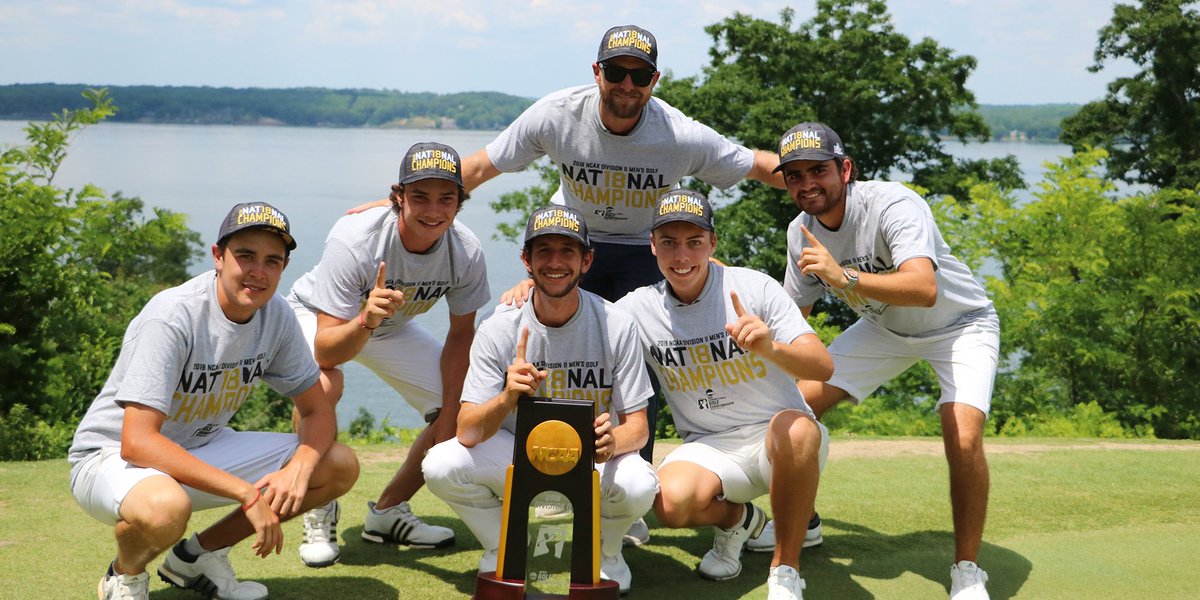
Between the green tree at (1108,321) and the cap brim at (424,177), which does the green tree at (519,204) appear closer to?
the green tree at (1108,321)

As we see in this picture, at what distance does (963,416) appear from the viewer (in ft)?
15.7

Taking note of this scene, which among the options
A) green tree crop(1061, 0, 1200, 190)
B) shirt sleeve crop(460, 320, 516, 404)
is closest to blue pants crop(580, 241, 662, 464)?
shirt sleeve crop(460, 320, 516, 404)

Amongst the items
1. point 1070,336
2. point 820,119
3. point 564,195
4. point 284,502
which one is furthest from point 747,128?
point 284,502

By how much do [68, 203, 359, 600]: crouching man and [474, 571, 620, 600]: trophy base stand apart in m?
0.79

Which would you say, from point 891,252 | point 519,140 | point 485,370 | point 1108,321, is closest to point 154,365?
point 485,370

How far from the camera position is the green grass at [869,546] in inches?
184

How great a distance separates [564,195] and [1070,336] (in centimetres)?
908

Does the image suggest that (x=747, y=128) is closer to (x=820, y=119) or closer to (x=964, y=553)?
(x=820, y=119)

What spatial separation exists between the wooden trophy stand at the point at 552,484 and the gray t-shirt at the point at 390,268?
1.32 meters

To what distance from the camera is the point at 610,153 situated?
5297 millimetres

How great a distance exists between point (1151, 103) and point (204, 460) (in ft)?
111

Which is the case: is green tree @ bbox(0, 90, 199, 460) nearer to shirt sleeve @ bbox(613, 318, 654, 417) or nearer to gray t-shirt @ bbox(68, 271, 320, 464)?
gray t-shirt @ bbox(68, 271, 320, 464)

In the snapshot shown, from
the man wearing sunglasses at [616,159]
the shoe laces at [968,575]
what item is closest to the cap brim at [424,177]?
the man wearing sunglasses at [616,159]

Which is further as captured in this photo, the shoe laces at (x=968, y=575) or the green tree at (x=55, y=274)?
the green tree at (x=55, y=274)
